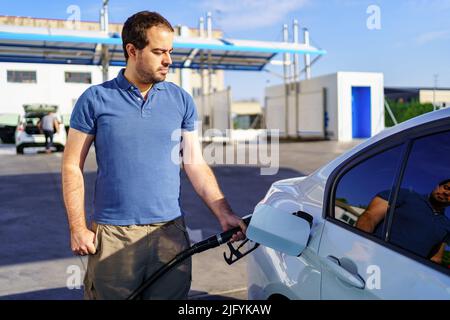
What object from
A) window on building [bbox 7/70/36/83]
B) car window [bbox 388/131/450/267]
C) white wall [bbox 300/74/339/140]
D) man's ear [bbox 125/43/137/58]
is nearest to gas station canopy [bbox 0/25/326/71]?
white wall [bbox 300/74/339/140]

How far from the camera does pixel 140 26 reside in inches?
87.4

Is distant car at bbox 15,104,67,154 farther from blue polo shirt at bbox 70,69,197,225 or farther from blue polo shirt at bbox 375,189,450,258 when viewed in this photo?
blue polo shirt at bbox 375,189,450,258

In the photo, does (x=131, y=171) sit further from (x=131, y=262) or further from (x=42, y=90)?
(x=42, y=90)

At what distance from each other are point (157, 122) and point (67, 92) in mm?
37487

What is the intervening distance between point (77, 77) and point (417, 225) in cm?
3934

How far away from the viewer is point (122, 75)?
236cm

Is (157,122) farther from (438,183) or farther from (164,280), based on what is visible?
(438,183)

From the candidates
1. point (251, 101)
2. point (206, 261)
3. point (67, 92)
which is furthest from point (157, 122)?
point (251, 101)

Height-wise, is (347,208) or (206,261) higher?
(347,208)

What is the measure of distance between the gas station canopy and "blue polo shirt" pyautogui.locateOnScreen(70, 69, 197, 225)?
16.4 metres

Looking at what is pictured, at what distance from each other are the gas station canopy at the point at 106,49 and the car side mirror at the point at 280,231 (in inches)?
671

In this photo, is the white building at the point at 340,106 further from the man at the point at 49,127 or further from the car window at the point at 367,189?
the car window at the point at 367,189

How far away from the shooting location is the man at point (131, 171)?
2.23 m

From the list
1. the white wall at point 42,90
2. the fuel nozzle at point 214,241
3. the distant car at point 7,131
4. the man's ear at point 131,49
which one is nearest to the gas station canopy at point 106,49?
the distant car at point 7,131
